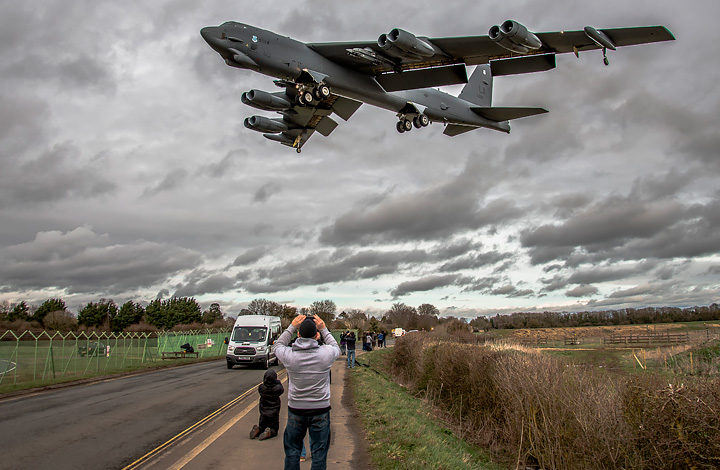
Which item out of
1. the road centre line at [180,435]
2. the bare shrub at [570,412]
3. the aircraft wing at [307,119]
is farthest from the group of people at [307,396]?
the aircraft wing at [307,119]

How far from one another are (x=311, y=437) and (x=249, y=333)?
18.3 metres

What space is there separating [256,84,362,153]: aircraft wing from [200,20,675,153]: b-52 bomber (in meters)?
0.05

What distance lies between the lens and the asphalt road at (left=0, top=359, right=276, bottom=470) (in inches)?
254

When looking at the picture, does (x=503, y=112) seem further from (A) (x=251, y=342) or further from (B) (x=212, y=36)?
(A) (x=251, y=342)

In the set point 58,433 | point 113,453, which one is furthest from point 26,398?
point 113,453

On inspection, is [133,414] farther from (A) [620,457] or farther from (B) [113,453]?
(A) [620,457]

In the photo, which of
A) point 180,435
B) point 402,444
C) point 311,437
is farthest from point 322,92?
point 311,437

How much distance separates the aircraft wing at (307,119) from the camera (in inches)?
801

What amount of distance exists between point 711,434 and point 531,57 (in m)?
15.9

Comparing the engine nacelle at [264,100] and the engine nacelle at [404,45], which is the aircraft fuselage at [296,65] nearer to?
the engine nacelle at [264,100]

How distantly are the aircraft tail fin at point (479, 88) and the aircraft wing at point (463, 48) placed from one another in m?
9.32

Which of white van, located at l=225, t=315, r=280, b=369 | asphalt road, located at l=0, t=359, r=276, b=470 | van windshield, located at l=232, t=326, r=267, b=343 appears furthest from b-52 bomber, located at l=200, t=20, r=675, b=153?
asphalt road, located at l=0, t=359, r=276, b=470

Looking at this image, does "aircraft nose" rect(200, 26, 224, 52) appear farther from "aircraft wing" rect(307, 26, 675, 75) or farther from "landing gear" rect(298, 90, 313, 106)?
"aircraft wing" rect(307, 26, 675, 75)

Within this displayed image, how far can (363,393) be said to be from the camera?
1324 cm
